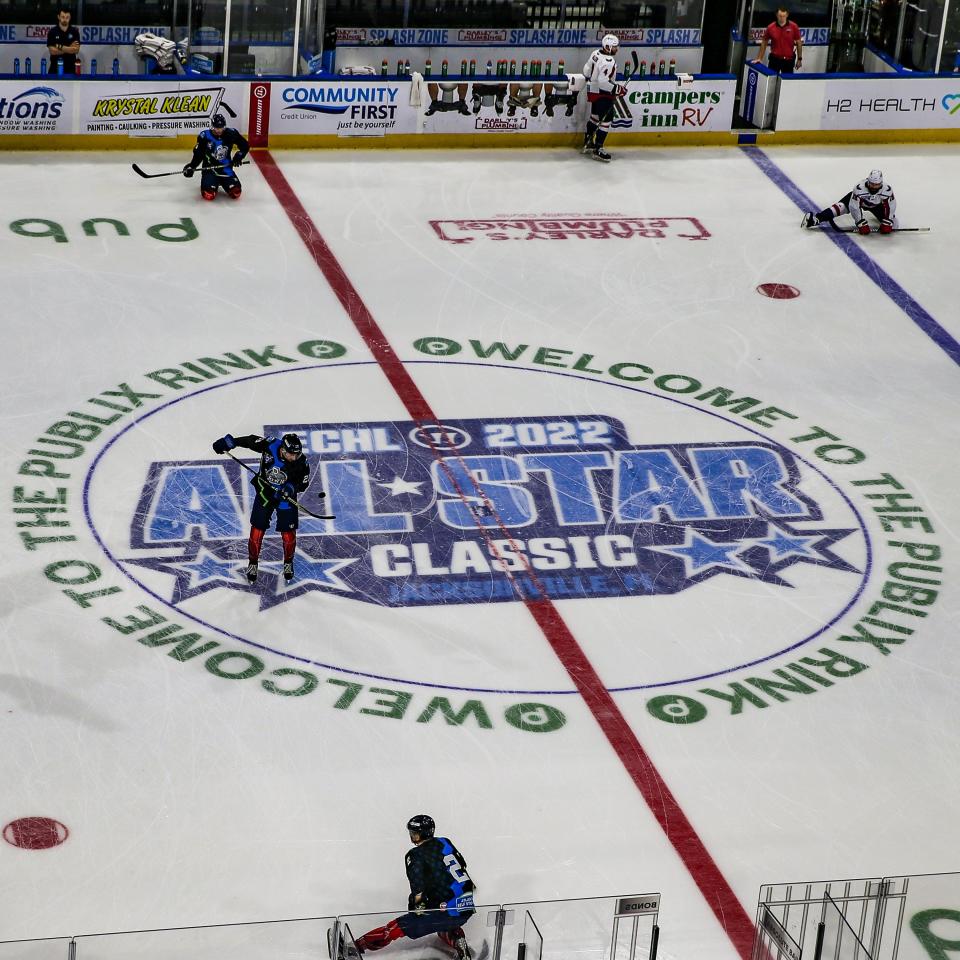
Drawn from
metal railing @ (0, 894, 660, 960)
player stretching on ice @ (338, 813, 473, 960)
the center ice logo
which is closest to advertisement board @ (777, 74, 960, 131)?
the center ice logo

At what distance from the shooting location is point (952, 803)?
10.7 metres

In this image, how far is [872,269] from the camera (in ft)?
58.5

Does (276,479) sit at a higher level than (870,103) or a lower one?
lower

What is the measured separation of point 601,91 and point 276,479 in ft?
30.8

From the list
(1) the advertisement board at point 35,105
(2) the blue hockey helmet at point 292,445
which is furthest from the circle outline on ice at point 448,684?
(1) the advertisement board at point 35,105

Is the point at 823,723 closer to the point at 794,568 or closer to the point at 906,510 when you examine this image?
the point at 794,568

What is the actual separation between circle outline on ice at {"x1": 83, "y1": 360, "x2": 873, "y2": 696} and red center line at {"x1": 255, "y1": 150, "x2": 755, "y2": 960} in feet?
0.53

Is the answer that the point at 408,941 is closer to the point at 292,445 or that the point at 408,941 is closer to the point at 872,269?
the point at 292,445

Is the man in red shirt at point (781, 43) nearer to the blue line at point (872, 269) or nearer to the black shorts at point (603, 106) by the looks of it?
the blue line at point (872, 269)

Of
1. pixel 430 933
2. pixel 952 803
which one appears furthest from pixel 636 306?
pixel 430 933

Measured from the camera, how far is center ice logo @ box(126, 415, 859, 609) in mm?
12531

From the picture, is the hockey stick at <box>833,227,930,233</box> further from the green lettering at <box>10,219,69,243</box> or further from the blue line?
the green lettering at <box>10,219,69,243</box>

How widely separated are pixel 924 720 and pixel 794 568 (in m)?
1.83

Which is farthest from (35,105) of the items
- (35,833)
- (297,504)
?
(35,833)
